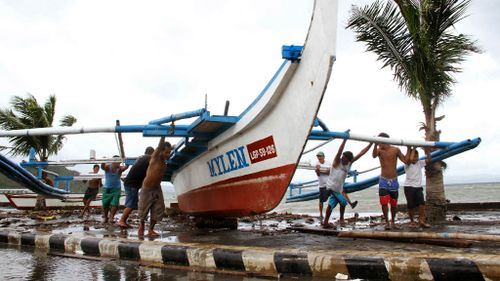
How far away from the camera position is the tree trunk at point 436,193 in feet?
30.2

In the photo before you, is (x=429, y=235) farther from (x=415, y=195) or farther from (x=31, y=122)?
(x=31, y=122)

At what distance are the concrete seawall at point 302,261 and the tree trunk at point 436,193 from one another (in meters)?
6.12

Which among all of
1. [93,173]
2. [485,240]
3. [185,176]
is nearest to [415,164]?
[485,240]

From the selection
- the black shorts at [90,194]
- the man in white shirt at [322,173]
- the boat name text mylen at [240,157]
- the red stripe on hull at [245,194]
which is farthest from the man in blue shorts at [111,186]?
the man in white shirt at [322,173]

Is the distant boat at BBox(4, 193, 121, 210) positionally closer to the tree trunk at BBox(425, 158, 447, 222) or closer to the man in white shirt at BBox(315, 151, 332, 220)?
the man in white shirt at BBox(315, 151, 332, 220)

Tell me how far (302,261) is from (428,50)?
7233mm

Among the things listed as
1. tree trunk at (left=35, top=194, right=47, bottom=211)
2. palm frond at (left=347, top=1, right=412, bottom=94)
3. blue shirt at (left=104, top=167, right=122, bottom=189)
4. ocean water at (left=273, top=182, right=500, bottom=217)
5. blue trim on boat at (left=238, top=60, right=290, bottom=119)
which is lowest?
ocean water at (left=273, top=182, right=500, bottom=217)

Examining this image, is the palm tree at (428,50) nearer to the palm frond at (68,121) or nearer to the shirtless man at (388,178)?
the shirtless man at (388,178)

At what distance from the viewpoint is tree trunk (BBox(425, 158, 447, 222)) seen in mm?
9219

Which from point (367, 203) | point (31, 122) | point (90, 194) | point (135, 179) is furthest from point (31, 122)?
point (367, 203)

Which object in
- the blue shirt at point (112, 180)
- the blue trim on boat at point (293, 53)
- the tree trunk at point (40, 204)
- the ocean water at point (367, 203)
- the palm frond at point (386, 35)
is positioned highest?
the palm frond at point (386, 35)

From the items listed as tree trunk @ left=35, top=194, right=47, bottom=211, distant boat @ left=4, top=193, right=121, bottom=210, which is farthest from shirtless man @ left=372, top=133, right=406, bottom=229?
tree trunk @ left=35, top=194, right=47, bottom=211

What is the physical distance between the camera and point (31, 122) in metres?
17.4

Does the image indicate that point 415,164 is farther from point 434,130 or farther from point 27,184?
point 27,184
